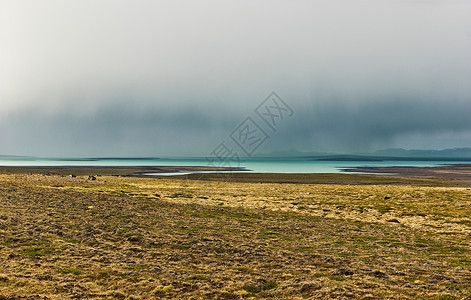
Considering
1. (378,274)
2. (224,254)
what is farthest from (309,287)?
(224,254)

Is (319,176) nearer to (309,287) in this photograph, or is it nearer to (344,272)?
(344,272)

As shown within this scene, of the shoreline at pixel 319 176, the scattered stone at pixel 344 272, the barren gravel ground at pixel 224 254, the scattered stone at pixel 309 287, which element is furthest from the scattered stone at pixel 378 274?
the shoreline at pixel 319 176

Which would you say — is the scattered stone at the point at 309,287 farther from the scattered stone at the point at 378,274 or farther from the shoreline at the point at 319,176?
the shoreline at the point at 319,176

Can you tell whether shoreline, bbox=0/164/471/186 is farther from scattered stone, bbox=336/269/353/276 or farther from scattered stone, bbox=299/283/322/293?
scattered stone, bbox=299/283/322/293

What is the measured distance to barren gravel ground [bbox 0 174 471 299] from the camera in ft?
34.8

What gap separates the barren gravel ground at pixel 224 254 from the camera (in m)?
10.6

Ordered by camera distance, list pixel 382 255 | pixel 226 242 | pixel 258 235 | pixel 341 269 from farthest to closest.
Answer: pixel 258 235 < pixel 226 242 < pixel 382 255 < pixel 341 269

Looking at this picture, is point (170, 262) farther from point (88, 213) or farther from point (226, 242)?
point (88, 213)

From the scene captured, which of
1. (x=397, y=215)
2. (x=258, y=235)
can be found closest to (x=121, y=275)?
(x=258, y=235)

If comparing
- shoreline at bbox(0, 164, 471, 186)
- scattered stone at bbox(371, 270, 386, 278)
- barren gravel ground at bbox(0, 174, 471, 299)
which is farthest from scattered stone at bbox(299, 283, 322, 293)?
shoreline at bbox(0, 164, 471, 186)

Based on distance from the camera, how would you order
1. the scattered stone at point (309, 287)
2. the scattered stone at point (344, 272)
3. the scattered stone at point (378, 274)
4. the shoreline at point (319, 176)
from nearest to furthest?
the scattered stone at point (309, 287), the scattered stone at point (378, 274), the scattered stone at point (344, 272), the shoreline at point (319, 176)

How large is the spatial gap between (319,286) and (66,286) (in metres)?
A: 8.70

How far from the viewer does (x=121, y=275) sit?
38.9 ft

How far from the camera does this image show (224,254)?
15367 millimetres
